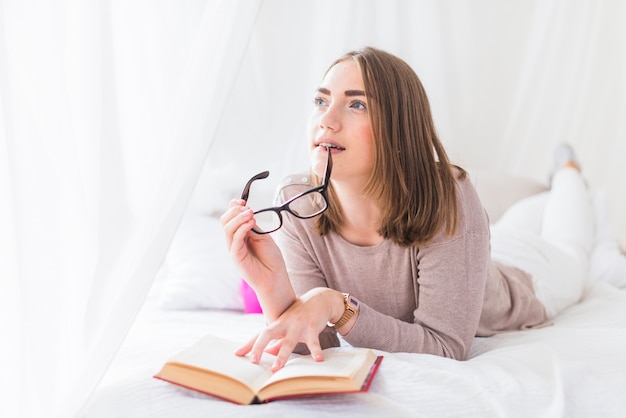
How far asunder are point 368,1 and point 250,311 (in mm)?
1137

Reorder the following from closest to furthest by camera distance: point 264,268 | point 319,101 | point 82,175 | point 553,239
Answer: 1. point 82,175
2. point 264,268
3. point 319,101
4. point 553,239

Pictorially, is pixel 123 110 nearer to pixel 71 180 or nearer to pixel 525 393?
pixel 71 180

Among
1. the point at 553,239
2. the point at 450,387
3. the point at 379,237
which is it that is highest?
the point at 379,237

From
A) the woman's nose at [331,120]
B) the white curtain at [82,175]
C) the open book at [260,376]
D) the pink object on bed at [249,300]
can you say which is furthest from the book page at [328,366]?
the pink object on bed at [249,300]

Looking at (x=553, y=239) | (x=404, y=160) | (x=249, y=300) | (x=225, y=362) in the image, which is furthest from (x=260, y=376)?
(x=553, y=239)

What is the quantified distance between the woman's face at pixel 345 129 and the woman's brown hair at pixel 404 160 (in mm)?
15

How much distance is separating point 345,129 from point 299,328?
1.14 feet

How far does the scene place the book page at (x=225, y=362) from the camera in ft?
3.29

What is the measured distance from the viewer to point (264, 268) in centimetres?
119

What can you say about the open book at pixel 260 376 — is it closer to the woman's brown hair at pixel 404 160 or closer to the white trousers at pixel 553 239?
the woman's brown hair at pixel 404 160

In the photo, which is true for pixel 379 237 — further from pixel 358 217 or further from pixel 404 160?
pixel 404 160

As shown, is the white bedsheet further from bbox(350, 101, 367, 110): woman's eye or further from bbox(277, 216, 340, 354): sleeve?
bbox(350, 101, 367, 110): woman's eye

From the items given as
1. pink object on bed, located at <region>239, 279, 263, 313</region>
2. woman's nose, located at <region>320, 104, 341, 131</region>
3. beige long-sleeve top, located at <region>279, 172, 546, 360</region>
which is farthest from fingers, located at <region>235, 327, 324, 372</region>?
pink object on bed, located at <region>239, 279, 263, 313</region>

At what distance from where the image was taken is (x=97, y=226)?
0.96 metres
